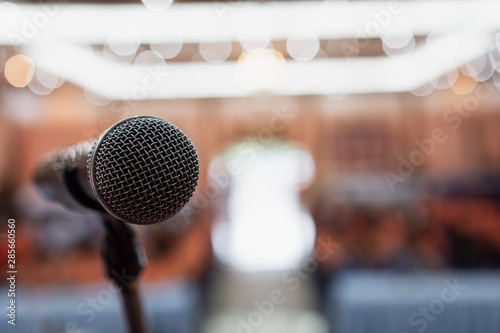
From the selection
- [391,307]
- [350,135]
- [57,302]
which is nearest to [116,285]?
[57,302]

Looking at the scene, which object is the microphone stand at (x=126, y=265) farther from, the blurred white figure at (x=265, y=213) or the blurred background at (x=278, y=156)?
the blurred white figure at (x=265, y=213)

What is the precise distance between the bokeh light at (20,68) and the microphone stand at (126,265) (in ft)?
18.7

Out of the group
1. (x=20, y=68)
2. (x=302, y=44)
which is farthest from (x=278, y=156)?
(x=20, y=68)

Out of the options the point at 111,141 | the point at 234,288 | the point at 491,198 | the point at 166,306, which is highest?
the point at 111,141

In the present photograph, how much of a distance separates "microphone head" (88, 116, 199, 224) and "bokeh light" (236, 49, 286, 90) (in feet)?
17.1

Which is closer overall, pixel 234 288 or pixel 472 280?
pixel 472 280

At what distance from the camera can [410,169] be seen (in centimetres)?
860

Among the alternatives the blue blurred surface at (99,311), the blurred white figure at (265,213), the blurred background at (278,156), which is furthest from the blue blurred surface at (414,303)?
the blurred white figure at (265,213)

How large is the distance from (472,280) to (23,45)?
508cm

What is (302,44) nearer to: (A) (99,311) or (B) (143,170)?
(A) (99,311)

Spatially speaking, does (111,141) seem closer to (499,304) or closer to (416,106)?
(499,304)

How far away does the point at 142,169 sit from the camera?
0.51 metres

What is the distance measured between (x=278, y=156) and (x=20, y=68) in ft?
16.8

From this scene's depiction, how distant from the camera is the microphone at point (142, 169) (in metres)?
0.50
